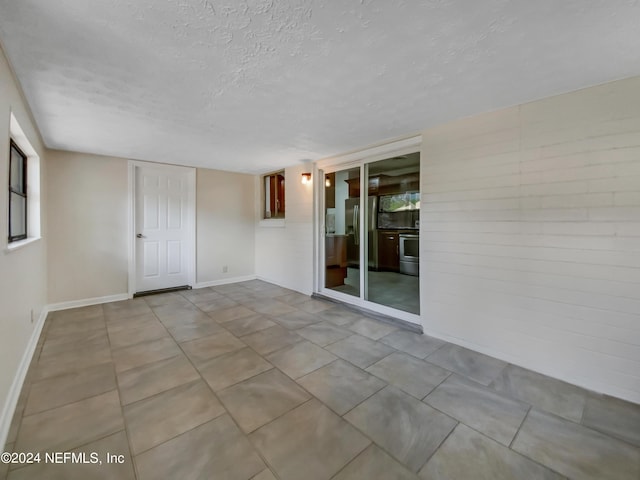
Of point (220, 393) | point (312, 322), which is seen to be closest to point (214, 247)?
point (312, 322)

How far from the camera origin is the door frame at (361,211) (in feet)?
10.6

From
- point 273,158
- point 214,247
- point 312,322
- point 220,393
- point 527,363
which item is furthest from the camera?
point 214,247

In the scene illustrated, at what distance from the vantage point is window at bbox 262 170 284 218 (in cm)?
546

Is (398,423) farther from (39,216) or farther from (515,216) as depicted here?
(39,216)

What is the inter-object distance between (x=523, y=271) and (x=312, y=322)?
7.34 ft

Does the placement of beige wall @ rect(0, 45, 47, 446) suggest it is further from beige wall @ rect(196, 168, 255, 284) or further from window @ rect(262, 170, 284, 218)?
window @ rect(262, 170, 284, 218)

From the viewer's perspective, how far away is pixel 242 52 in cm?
163

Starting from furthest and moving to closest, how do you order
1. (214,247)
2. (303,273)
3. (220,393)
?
(214,247), (303,273), (220,393)

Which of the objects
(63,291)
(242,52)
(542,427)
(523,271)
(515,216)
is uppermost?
(242,52)

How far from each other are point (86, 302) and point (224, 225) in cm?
242

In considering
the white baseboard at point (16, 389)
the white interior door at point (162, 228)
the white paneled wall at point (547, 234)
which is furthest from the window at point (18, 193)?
the white paneled wall at point (547, 234)

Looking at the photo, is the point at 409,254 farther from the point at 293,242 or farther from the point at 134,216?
the point at 134,216

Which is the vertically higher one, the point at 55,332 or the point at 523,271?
the point at 523,271

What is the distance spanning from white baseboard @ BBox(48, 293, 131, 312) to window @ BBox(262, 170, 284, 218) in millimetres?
2853
